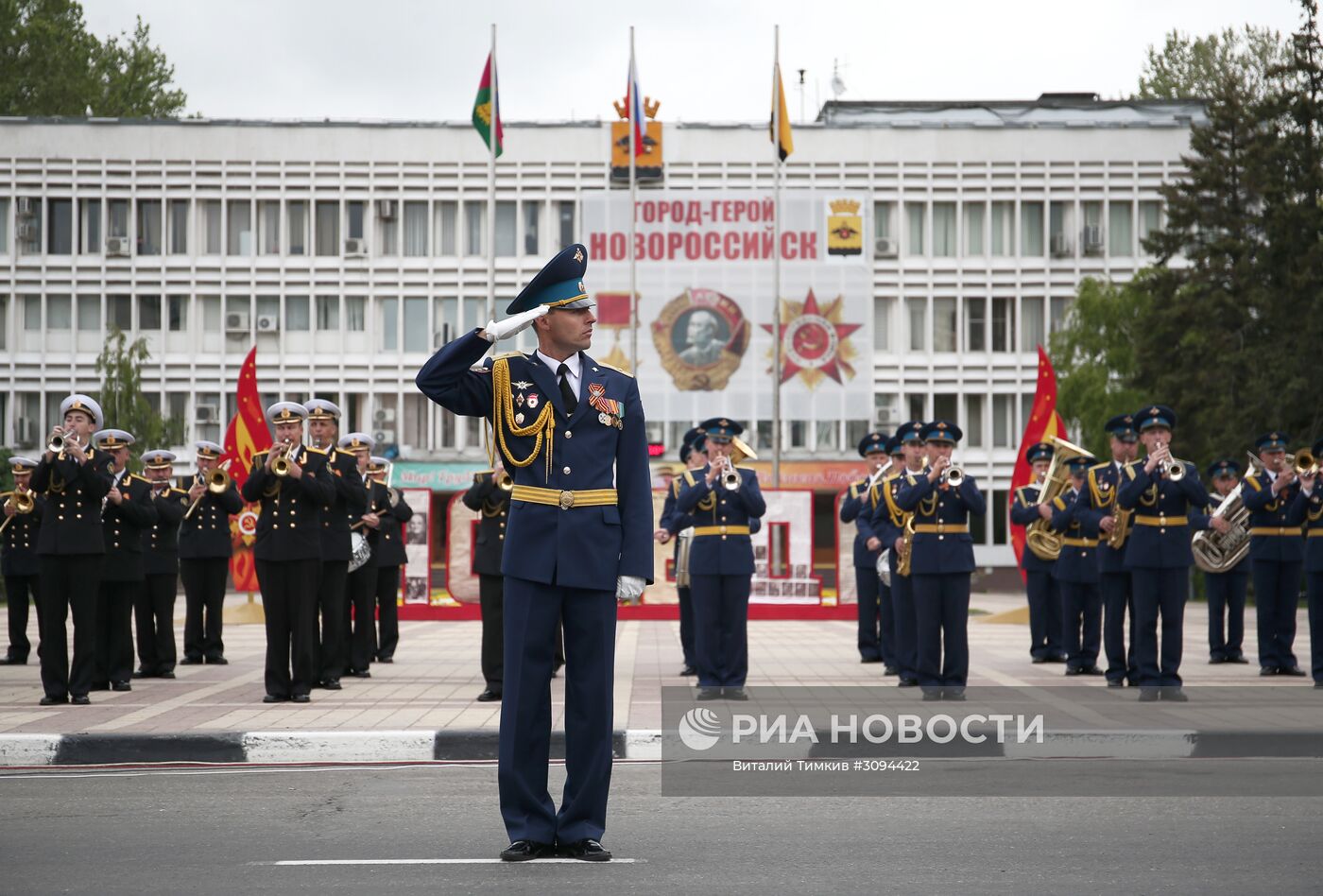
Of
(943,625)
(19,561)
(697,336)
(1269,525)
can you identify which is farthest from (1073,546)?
(697,336)

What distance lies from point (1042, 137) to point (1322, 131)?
1438 cm

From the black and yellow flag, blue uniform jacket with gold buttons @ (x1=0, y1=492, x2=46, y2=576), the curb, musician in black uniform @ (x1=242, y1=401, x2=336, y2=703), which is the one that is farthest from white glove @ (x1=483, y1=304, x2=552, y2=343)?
the black and yellow flag

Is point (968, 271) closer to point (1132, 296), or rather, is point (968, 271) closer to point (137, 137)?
point (1132, 296)

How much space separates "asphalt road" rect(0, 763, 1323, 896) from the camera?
6188 millimetres

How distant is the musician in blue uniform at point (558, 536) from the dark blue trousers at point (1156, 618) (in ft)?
25.2

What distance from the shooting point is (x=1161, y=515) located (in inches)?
531

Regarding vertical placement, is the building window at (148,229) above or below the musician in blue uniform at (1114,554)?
above

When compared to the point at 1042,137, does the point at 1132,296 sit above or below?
below

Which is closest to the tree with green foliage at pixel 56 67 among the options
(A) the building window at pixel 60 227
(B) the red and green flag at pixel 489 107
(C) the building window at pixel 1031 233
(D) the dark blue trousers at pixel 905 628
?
(A) the building window at pixel 60 227

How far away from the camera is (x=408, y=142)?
51438 millimetres

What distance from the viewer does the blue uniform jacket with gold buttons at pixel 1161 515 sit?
44.0 ft

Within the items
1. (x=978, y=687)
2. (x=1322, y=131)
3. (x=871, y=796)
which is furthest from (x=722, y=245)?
(x=871, y=796)

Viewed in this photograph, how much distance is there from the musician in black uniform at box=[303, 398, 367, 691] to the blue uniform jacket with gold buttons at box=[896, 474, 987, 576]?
477 centimetres

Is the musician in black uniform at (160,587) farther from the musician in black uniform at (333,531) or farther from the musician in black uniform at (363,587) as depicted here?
the musician in black uniform at (333,531)
